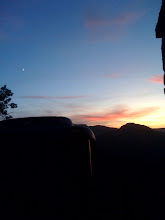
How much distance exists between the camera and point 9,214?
230cm

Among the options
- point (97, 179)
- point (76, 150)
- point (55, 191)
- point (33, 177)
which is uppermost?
point (76, 150)

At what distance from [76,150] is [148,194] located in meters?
2.40

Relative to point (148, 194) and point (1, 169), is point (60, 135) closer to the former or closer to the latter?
point (1, 169)

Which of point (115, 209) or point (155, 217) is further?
point (115, 209)

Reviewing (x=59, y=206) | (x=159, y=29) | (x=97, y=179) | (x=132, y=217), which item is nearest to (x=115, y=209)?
Result: (x=132, y=217)

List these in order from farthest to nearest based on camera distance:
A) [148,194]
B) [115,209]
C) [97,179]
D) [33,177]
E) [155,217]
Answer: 1. [97,179]
2. [148,194]
3. [115,209]
4. [155,217]
5. [33,177]

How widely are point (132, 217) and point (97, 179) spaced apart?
8.86 ft

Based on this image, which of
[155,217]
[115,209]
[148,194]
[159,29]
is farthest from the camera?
[159,29]

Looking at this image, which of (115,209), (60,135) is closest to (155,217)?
(115,209)

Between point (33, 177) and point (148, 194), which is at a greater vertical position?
point (33, 177)

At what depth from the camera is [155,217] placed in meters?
2.88

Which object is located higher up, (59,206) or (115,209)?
(59,206)

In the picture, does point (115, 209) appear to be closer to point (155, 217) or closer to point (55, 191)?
point (155, 217)

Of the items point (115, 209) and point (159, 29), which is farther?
point (159, 29)
